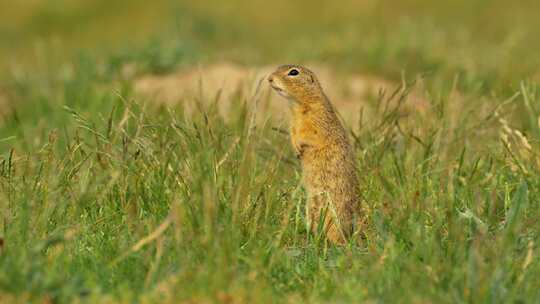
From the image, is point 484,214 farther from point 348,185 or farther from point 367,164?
point 367,164

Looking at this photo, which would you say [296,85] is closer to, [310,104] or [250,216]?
[310,104]

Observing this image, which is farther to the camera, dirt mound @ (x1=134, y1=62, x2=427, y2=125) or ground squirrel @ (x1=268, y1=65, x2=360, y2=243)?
dirt mound @ (x1=134, y1=62, x2=427, y2=125)

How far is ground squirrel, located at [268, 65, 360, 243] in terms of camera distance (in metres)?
4.43

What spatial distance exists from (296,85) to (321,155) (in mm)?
570

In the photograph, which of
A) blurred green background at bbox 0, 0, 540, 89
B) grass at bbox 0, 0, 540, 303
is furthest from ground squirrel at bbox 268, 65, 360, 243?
blurred green background at bbox 0, 0, 540, 89

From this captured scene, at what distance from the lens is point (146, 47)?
356 inches

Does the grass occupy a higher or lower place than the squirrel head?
lower

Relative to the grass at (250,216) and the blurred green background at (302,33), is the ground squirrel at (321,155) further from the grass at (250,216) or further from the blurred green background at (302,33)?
the blurred green background at (302,33)

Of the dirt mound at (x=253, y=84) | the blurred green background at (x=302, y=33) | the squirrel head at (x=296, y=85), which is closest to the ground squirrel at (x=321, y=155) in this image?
the squirrel head at (x=296, y=85)

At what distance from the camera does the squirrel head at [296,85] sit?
16.7 feet

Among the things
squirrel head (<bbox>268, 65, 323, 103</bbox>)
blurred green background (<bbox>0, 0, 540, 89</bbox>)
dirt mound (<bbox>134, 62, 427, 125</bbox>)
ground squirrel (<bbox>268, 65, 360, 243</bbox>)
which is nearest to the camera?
ground squirrel (<bbox>268, 65, 360, 243</bbox>)

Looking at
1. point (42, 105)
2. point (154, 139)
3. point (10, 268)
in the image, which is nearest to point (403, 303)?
point (10, 268)

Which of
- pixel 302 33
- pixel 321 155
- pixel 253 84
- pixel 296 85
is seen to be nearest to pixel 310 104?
pixel 296 85

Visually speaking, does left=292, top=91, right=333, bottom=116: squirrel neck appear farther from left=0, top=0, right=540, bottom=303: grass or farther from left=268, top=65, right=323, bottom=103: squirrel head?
Answer: left=0, top=0, right=540, bottom=303: grass
